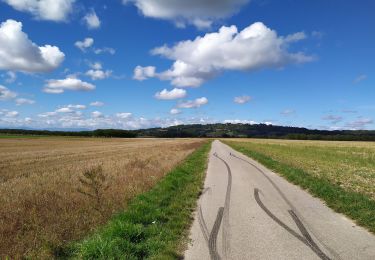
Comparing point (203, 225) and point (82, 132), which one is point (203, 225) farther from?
point (82, 132)

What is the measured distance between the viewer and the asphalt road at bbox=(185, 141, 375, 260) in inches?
268

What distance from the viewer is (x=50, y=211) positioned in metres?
9.46

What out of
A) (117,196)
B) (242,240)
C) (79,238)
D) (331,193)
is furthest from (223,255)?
(331,193)

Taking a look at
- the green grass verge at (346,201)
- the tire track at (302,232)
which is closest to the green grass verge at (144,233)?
the tire track at (302,232)

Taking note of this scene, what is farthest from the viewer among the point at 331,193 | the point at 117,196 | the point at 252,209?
the point at 331,193

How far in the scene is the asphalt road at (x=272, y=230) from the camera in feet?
22.3

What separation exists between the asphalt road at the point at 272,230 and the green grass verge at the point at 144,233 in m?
0.35

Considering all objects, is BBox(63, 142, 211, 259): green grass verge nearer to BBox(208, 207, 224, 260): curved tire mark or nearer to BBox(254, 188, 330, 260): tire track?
BBox(208, 207, 224, 260): curved tire mark

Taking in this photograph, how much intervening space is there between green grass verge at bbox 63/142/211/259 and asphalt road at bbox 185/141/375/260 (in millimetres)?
354

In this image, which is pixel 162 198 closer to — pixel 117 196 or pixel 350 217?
pixel 117 196

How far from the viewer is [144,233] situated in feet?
25.8

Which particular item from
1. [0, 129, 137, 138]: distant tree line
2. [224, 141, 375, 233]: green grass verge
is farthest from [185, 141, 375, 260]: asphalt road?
[0, 129, 137, 138]: distant tree line

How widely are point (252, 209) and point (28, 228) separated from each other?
600cm

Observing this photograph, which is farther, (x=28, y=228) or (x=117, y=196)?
(x=117, y=196)
